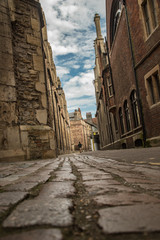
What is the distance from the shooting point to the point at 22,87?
24.1ft

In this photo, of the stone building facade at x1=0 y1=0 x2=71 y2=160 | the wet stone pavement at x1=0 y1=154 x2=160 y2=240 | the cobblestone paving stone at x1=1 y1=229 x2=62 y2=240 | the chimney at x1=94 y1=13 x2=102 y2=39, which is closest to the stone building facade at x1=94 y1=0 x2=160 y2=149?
the stone building facade at x1=0 y1=0 x2=71 y2=160

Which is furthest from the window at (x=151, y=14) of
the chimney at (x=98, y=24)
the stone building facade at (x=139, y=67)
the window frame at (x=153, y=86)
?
the chimney at (x=98, y=24)

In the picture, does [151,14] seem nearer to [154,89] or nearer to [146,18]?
[146,18]

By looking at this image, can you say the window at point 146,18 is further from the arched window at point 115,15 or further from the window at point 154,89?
the arched window at point 115,15

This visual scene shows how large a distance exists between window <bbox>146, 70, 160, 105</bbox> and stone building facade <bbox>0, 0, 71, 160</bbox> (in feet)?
14.3

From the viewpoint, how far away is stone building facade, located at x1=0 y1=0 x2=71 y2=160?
652 centimetres

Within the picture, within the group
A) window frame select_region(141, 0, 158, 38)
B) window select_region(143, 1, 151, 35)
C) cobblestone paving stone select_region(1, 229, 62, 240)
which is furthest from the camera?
window select_region(143, 1, 151, 35)

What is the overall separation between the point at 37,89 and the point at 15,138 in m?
2.07

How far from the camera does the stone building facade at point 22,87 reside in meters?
6.52

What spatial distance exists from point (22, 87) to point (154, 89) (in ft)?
16.9

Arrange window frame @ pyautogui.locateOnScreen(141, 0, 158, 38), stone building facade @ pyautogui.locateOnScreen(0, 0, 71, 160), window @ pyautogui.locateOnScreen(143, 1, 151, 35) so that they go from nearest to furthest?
stone building facade @ pyautogui.locateOnScreen(0, 0, 71, 160) < window frame @ pyautogui.locateOnScreen(141, 0, 158, 38) < window @ pyautogui.locateOnScreen(143, 1, 151, 35)

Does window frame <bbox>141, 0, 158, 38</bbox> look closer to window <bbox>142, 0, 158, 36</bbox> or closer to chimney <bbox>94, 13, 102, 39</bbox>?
window <bbox>142, 0, 158, 36</bbox>

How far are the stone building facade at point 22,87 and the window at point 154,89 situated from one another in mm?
4364

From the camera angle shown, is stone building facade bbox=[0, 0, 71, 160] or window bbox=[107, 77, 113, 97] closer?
stone building facade bbox=[0, 0, 71, 160]
